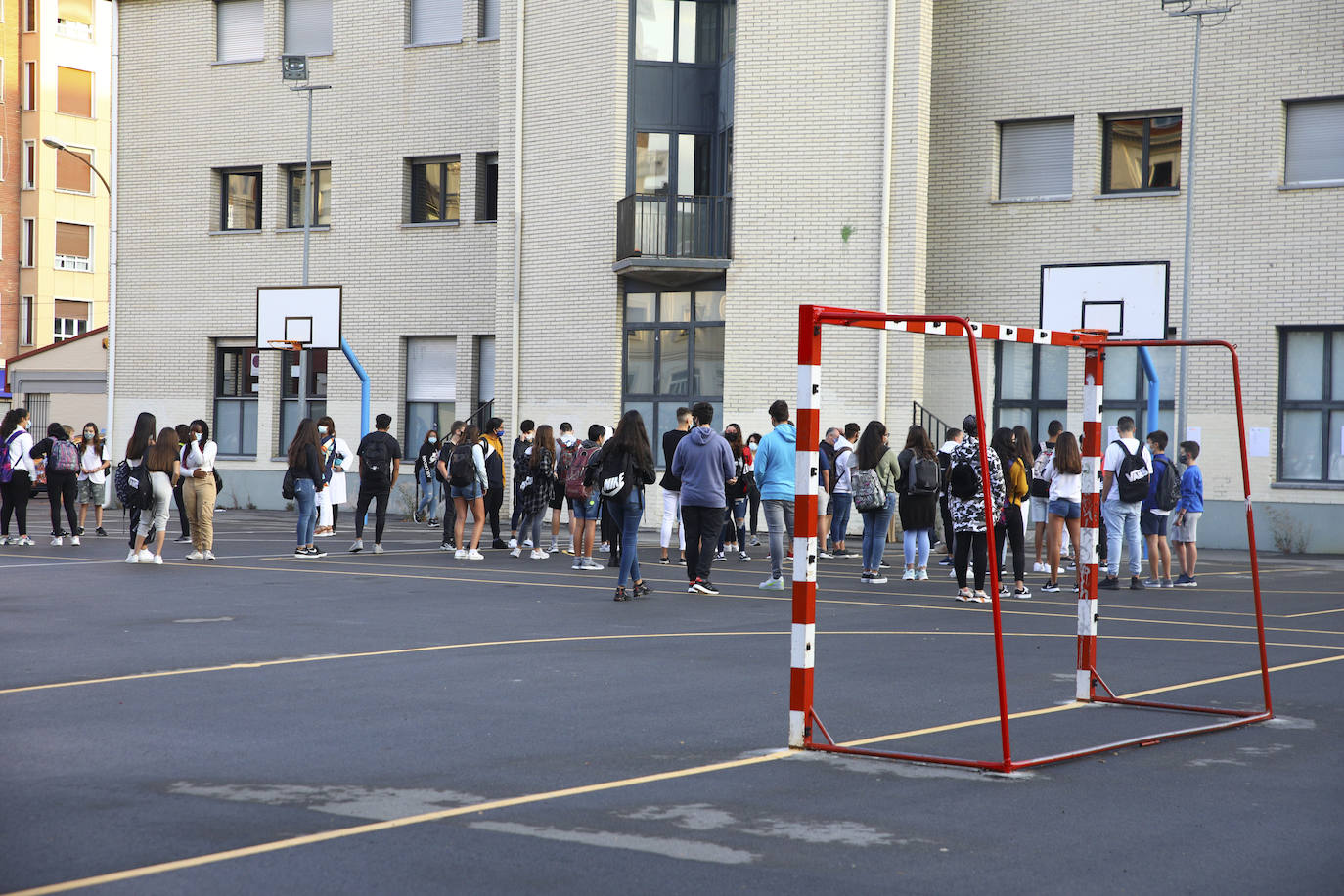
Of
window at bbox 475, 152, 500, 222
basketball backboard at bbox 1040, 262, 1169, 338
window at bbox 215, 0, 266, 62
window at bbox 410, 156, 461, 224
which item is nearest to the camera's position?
basketball backboard at bbox 1040, 262, 1169, 338

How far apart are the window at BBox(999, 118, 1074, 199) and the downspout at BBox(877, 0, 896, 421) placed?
285cm

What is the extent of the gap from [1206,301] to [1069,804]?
20.5m

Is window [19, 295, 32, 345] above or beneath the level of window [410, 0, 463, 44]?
beneath

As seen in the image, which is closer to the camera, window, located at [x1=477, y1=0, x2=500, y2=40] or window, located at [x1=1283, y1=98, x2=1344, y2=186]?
window, located at [x1=1283, y1=98, x2=1344, y2=186]

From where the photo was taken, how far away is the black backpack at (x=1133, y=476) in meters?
16.1

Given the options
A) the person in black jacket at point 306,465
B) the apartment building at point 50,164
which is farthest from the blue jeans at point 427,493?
the apartment building at point 50,164

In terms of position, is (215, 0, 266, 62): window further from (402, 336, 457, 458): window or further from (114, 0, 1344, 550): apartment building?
(402, 336, 457, 458): window

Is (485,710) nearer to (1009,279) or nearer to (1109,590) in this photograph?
(1109,590)

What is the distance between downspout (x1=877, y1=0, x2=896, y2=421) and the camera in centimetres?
2506

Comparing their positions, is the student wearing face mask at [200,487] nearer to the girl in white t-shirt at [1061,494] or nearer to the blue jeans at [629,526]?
the blue jeans at [629,526]

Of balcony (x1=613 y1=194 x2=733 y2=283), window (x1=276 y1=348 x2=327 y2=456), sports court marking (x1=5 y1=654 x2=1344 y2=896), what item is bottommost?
sports court marking (x1=5 y1=654 x2=1344 y2=896)

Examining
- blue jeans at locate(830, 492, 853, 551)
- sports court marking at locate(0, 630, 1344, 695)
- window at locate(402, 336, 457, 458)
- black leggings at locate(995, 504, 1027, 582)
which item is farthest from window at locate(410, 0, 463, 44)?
sports court marking at locate(0, 630, 1344, 695)

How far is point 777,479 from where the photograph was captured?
53.6ft

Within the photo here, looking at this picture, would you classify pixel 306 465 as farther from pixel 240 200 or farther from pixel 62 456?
pixel 240 200
